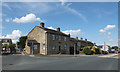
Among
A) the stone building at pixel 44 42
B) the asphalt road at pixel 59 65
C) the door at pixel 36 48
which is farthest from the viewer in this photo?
the door at pixel 36 48

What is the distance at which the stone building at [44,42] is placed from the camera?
34600mm

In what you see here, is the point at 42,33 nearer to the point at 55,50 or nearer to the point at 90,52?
the point at 55,50

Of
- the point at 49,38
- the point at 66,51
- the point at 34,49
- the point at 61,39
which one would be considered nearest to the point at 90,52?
the point at 66,51

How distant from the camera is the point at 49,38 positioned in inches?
1385

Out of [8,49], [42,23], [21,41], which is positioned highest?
[42,23]

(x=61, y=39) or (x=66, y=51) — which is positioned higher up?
(x=61, y=39)

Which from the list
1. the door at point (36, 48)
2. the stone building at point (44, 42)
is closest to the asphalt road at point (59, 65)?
the stone building at point (44, 42)

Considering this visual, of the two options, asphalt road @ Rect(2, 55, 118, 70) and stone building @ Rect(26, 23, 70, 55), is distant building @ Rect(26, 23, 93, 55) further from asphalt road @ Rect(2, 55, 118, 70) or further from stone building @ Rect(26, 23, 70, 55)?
asphalt road @ Rect(2, 55, 118, 70)

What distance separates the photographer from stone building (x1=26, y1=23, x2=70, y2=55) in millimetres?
34600

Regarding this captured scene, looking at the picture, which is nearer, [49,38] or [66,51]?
[49,38]

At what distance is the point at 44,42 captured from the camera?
34.9 metres

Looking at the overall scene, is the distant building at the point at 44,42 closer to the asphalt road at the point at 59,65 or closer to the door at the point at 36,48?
the door at the point at 36,48

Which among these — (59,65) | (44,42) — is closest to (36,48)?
(44,42)

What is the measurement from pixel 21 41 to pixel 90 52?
37256 millimetres
